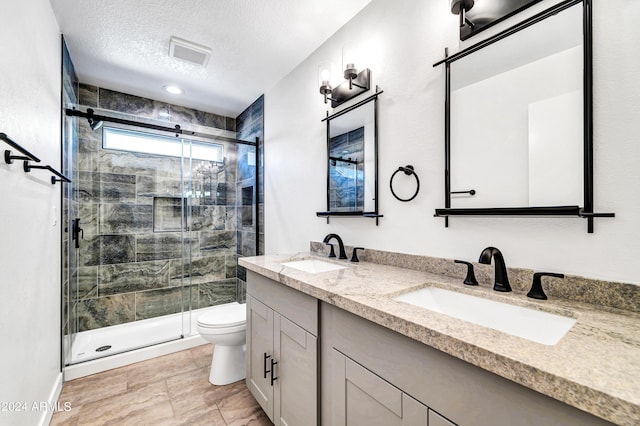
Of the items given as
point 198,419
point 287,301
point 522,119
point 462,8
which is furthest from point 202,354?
point 462,8

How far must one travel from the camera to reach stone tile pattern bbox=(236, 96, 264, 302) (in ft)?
10.3

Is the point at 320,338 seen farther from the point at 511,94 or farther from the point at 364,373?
the point at 511,94

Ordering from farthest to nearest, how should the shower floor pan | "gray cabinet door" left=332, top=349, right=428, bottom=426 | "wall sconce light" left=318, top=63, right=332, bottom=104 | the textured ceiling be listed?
the shower floor pan < "wall sconce light" left=318, top=63, right=332, bottom=104 < the textured ceiling < "gray cabinet door" left=332, top=349, right=428, bottom=426

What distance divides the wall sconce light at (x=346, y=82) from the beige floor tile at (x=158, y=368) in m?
2.35

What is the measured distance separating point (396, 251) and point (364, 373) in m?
0.76

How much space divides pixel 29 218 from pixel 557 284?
2285 mm

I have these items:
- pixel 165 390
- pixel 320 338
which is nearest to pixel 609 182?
pixel 320 338

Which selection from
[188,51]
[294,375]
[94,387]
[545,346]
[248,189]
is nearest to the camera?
[545,346]

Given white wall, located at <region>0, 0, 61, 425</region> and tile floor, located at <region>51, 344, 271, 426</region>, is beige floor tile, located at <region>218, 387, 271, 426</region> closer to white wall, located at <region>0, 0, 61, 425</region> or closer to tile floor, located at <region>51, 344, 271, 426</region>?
tile floor, located at <region>51, 344, 271, 426</region>

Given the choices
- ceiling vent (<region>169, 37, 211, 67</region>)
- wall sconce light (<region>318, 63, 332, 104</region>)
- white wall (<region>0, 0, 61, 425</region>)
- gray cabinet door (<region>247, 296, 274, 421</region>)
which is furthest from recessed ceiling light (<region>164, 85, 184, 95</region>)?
gray cabinet door (<region>247, 296, 274, 421</region>)

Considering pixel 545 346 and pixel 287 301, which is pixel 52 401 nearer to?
pixel 287 301

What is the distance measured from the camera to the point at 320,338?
1203mm

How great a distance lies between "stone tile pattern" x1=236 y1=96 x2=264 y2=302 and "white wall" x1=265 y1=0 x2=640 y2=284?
0.34m

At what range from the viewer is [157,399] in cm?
188
